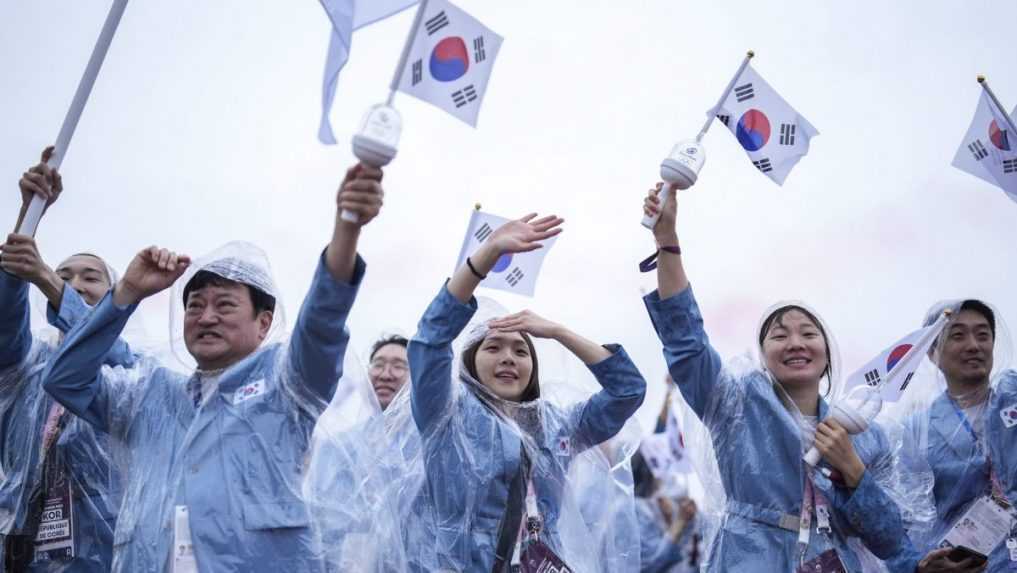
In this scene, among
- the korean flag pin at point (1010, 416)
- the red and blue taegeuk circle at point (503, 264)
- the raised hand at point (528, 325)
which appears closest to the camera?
the raised hand at point (528, 325)

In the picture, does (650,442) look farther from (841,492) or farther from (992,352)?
(841,492)

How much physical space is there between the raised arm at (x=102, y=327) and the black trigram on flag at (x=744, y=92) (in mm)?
2649

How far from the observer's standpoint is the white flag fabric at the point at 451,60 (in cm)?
382

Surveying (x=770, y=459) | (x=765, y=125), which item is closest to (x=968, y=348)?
(x=765, y=125)

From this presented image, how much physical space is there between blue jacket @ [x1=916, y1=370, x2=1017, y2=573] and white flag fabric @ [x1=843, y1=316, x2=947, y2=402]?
56cm

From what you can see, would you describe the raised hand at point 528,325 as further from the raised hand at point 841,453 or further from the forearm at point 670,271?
the raised hand at point 841,453

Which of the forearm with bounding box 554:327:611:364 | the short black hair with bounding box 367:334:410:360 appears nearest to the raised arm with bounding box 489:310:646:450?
the forearm with bounding box 554:327:611:364

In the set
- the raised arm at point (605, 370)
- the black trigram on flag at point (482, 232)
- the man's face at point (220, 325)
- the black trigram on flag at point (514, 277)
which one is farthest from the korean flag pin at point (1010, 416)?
the man's face at point (220, 325)

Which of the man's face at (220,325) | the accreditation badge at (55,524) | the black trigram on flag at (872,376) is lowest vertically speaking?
the accreditation badge at (55,524)

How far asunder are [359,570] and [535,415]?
47.8 inches

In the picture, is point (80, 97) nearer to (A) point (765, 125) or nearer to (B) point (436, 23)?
(B) point (436, 23)

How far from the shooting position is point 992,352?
18.3 ft

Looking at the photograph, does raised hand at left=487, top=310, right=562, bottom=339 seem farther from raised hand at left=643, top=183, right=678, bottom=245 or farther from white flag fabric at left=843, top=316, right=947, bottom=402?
white flag fabric at left=843, top=316, right=947, bottom=402

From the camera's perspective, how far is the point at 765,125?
5281mm
